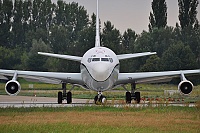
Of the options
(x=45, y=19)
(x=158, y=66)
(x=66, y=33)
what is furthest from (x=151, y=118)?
(x=45, y=19)

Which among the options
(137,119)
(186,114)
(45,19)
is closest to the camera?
(137,119)

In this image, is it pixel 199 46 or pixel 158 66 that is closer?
pixel 158 66

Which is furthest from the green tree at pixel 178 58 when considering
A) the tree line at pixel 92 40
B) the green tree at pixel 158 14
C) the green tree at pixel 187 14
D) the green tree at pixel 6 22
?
the green tree at pixel 6 22

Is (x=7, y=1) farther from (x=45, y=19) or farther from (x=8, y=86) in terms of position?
(x=8, y=86)

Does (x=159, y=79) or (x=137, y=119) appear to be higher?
(x=159, y=79)

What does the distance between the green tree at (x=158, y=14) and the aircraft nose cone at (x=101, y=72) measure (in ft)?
173

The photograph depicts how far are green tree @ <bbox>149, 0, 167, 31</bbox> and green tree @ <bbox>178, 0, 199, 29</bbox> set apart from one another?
367 centimetres

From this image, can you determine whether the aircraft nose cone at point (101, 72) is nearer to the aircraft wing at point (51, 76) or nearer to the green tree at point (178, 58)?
the aircraft wing at point (51, 76)

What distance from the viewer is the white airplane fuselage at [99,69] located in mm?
30745

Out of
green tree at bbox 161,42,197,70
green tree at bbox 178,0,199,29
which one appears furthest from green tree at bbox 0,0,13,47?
green tree at bbox 161,42,197,70

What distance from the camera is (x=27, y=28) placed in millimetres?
108812

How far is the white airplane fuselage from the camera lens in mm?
30745

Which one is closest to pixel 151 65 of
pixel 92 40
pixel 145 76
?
pixel 92 40

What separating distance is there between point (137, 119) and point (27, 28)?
89657 millimetres
